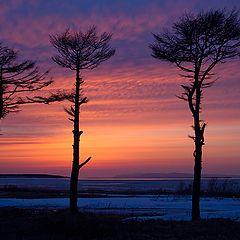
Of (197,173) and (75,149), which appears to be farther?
(75,149)

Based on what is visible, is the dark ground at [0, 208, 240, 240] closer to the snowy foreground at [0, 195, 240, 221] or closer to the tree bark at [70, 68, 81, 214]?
the snowy foreground at [0, 195, 240, 221]

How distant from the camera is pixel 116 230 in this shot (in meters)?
18.8

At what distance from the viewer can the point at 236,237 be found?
690 inches

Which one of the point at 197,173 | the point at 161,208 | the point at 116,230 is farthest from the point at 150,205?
the point at 116,230

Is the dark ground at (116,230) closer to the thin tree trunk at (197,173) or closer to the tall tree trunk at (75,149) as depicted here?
the thin tree trunk at (197,173)

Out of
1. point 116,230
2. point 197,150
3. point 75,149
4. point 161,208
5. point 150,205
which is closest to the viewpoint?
point 116,230

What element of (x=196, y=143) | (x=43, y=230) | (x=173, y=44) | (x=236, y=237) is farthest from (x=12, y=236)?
(x=173, y=44)

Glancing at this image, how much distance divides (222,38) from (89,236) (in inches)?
439

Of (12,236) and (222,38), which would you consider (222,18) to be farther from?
(12,236)

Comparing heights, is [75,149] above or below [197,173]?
above

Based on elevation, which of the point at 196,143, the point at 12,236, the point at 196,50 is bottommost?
the point at 12,236

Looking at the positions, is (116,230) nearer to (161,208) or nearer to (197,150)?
(197,150)

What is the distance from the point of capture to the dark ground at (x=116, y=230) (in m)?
18.0

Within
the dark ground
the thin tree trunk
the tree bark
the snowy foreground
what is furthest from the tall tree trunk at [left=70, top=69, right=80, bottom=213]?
the thin tree trunk
